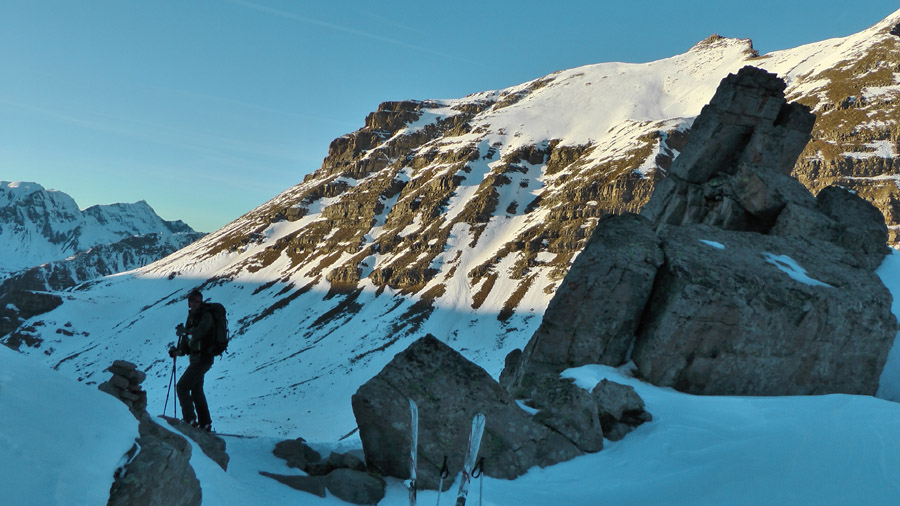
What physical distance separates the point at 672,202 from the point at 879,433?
22477 mm

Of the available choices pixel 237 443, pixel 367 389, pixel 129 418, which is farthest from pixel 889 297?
pixel 129 418

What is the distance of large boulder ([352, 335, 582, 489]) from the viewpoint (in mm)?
8875

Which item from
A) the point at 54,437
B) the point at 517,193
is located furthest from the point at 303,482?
the point at 517,193

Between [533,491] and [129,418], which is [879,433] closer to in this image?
[533,491]

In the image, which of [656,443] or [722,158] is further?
[722,158]

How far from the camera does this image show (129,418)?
553 cm

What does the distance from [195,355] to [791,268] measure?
55.0ft

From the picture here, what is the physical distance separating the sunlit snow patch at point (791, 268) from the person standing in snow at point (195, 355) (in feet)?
51.9

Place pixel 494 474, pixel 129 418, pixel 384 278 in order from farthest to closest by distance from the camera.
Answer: pixel 384 278 → pixel 494 474 → pixel 129 418

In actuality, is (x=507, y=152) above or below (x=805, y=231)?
above

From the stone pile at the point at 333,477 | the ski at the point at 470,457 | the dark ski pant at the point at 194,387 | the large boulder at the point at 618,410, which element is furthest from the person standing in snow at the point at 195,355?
the large boulder at the point at 618,410

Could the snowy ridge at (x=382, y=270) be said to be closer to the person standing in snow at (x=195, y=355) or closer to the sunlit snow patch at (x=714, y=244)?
the person standing in snow at (x=195, y=355)

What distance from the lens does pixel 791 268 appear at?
51.1 ft

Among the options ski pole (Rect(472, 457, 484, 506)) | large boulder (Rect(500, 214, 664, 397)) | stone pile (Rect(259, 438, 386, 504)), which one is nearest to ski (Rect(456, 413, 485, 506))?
ski pole (Rect(472, 457, 484, 506))
